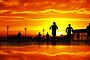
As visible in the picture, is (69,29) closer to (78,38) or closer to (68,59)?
(78,38)

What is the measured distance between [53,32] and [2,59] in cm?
2765

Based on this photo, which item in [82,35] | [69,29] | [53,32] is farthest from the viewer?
[82,35]

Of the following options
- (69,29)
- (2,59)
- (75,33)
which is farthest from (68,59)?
(75,33)

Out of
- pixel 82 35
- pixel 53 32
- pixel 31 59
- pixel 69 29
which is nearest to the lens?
pixel 31 59

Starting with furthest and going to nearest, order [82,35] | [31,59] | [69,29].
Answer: [82,35], [69,29], [31,59]

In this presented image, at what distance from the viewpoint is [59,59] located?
20109mm

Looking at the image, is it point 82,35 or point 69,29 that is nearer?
point 69,29

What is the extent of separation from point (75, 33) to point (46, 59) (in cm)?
3457

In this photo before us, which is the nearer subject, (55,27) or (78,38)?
(55,27)

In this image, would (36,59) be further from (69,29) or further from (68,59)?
(69,29)

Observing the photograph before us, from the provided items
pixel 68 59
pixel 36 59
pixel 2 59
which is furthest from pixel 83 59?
pixel 2 59

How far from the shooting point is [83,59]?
20.0m

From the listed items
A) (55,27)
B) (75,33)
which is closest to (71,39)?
(75,33)

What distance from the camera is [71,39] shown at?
181ft
